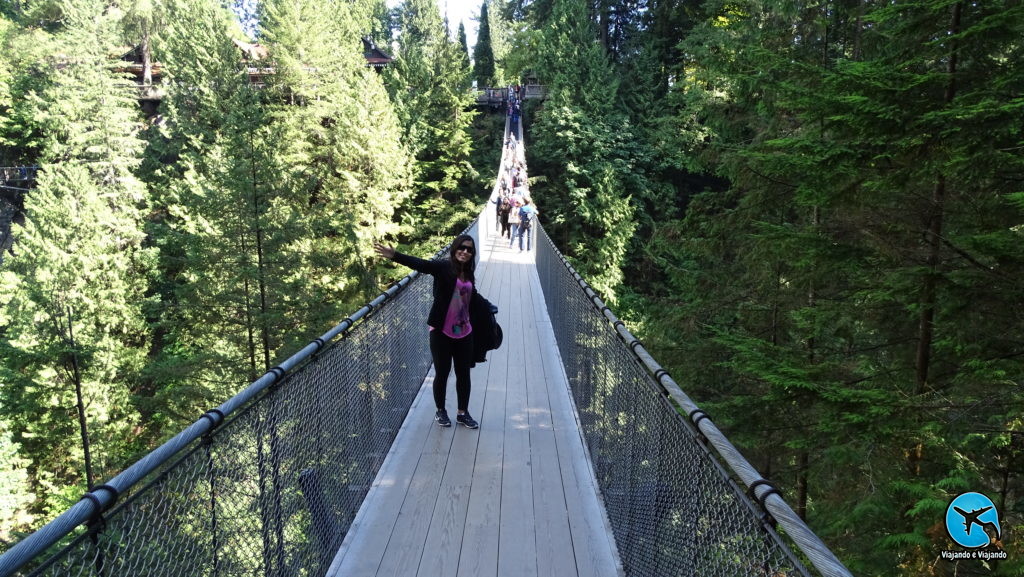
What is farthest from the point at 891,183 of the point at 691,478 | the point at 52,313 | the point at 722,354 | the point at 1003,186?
the point at 52,313

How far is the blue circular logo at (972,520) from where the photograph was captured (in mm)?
4008

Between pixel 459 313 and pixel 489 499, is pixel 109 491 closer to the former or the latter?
pixel 489 499

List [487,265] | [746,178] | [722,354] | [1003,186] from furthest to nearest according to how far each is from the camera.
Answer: [487,265], [722,354], [746,178], [1003,186]

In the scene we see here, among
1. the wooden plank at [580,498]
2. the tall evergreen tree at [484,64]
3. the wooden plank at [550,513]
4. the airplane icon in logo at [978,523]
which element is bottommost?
the airplane icon in logo at [978,523]

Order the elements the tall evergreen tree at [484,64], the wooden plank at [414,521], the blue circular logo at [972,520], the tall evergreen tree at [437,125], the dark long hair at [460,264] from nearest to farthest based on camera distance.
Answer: the wooden plank at [414,521] → the blue circular logo at [972,520] → the dark long hair at [460,264] → the tall evergreen tree at [437,125] → the tall evergreen tree at [484,64]

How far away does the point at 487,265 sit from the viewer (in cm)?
1390

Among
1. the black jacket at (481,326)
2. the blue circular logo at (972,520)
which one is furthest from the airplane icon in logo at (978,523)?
the black jacket at (481,326)

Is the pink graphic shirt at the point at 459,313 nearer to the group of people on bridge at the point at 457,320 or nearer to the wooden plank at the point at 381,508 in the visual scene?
the group of people on bridge at the point at 457,320

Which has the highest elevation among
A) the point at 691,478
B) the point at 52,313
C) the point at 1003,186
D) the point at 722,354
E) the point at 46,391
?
the point at 1003,186

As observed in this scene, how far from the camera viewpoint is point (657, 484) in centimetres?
273

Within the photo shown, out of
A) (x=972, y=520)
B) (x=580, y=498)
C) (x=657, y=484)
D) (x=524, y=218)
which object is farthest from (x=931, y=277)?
(x=524, y=218)

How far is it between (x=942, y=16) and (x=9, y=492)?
23053 millimetres

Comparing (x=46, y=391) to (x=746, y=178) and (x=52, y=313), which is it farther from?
(x=746, y=178)

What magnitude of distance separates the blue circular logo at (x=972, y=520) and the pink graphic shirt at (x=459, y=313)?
3222 millimetres
